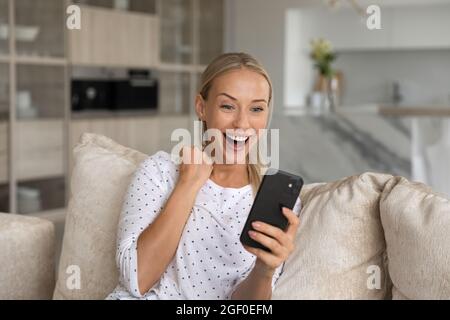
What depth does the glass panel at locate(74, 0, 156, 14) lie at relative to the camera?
15.2ft

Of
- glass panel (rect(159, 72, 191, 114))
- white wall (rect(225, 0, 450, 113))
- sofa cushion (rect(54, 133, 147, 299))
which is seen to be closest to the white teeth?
sofa cushion (rect(54, 133, 147, 299))

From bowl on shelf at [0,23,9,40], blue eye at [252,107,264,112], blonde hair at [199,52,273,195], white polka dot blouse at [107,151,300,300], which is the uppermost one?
bowl on shelf at [0,23,9,40]

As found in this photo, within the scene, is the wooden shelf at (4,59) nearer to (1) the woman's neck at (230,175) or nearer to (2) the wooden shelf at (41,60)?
(2) the wooden shelf at (41,60)

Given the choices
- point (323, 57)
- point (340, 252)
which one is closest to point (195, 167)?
point (340, 252)

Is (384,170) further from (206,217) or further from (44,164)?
(206,217)

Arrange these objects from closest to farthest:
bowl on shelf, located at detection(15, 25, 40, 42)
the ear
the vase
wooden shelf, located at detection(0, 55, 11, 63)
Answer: the ear, wooden shelf, located at detection(0, 55, 11, 63), bowl on shelf, located at detection(15, 25, 40, 42), the vase

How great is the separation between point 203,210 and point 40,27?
3.49m

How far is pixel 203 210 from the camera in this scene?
1183 millimetres

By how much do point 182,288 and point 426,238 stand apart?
45 centimetres

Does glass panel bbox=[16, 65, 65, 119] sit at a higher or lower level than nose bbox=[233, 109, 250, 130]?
higher

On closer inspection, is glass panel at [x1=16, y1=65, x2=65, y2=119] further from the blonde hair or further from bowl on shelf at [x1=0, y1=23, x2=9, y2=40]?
the blonde hair

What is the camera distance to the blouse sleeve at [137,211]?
3.74ft

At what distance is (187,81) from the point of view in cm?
560

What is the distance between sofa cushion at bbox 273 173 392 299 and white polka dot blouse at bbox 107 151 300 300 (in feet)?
0.30
